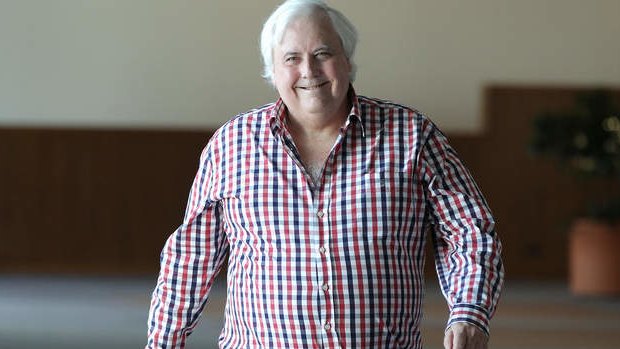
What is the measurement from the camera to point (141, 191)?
11273 mm

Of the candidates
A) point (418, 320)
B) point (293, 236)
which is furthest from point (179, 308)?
point (418, 320)

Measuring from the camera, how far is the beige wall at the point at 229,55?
36.3 feet

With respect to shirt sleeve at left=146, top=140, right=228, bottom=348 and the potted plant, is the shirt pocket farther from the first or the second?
the potted plant

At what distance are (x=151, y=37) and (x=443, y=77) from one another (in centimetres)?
274

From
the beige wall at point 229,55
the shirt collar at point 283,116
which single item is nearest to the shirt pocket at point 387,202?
the shirt collar at point 283,116

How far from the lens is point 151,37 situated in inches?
437

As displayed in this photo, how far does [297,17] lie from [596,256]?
25.7 ft

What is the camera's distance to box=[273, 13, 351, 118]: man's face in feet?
7.86

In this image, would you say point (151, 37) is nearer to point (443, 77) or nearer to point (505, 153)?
point (443, 77)

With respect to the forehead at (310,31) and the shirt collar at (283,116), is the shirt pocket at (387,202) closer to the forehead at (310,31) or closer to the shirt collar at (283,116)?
the shirt collar at (283,116)

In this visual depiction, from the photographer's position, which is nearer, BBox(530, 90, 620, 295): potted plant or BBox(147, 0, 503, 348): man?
BBox(147, 0, 503, 348): man

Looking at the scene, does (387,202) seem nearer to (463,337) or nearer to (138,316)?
(463,337)

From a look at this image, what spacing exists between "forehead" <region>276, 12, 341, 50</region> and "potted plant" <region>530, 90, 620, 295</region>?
7512mm

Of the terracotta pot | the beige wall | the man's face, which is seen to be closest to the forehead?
the man's face
